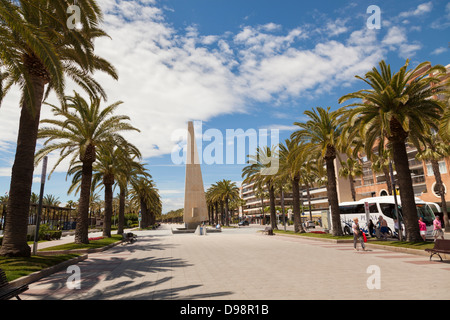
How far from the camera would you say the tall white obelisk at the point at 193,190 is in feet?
160

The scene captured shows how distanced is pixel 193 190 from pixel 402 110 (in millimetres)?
38177

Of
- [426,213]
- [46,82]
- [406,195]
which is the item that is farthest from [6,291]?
[426,213]

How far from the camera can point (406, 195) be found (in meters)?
15.2

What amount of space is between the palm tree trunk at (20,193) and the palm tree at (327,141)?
712 inches

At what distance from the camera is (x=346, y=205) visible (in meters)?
27.2

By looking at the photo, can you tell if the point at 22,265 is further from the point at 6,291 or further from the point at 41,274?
the point at 6,291

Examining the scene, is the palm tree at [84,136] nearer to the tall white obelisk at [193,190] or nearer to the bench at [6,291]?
the bench at [6,291]

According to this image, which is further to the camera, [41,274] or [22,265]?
[22,265]

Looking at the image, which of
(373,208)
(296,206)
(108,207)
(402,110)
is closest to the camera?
(402,110)

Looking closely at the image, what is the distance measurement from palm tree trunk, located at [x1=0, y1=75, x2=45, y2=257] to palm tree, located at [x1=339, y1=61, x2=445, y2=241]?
1524 cm

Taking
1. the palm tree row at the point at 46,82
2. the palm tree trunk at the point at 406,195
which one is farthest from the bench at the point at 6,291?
the palm tree trunk at the point at 406,195

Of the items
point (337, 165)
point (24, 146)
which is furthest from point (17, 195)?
point (337, 165)

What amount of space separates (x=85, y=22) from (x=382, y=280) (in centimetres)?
1327

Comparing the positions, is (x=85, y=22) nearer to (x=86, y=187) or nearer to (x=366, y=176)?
(x=86, y=187)
